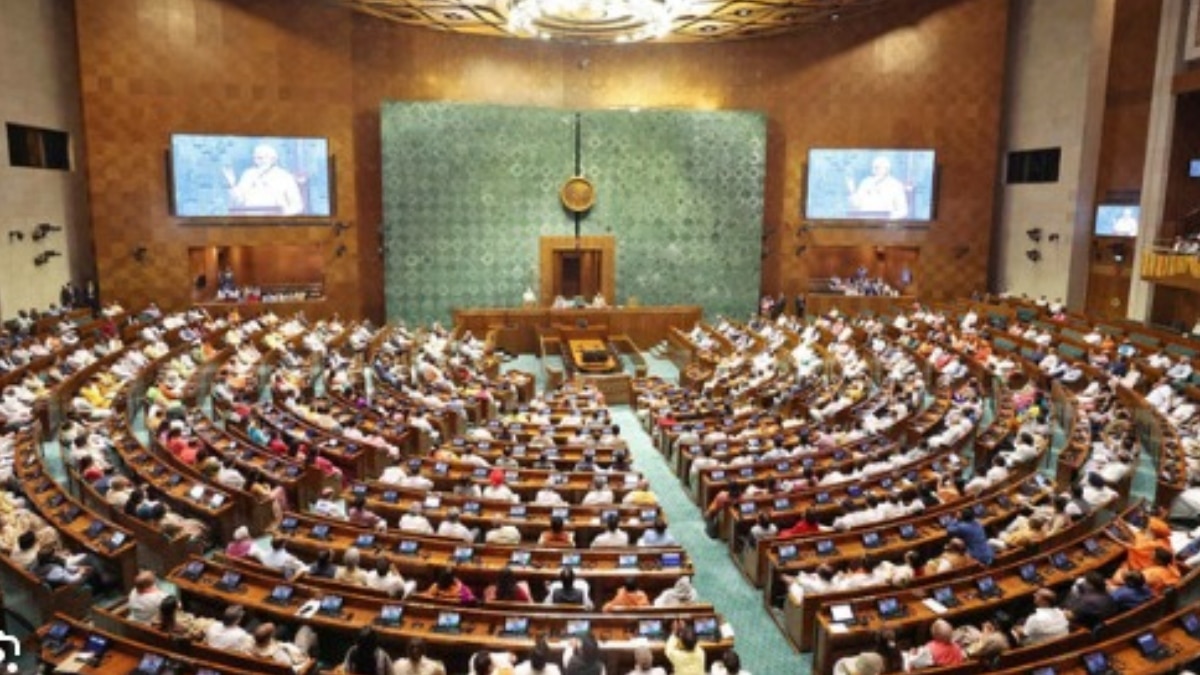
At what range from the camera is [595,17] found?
68.1 ft

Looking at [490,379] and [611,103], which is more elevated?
[611,103]

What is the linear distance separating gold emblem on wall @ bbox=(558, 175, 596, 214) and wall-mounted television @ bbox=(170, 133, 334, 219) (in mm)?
7045

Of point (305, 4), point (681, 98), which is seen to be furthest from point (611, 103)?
point (305, 4)

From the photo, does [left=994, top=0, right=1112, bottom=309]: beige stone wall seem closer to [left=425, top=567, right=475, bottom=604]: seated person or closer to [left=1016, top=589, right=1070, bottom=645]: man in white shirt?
[left=1016, top=589, right=1070, bottom=645]: man in white shirt

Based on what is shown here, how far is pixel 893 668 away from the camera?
22.3 feet

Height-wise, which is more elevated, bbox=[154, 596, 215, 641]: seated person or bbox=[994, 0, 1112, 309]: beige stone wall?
bbox=[994, 0, 1112, 309]: beige stone wall

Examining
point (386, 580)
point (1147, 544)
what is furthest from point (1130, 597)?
point (386, 580)

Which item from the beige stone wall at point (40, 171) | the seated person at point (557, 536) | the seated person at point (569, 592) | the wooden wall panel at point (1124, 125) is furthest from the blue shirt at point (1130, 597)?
the beige stone wall at point (40, 171)

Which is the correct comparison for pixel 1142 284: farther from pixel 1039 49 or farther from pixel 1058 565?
pixel 1058 565

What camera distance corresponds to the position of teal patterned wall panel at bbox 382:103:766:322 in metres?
25.4

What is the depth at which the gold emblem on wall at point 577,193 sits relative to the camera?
1027 inches

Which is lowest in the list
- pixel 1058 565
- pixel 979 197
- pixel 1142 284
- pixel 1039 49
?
pixel 1058 565

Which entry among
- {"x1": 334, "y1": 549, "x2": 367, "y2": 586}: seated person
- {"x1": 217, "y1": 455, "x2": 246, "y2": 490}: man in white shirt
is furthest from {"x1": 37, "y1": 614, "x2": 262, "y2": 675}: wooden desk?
{"x1": 217, "y1": 455, "x2": 246, "y2": 490}: man in white shirt

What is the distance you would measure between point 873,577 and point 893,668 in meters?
1.18
